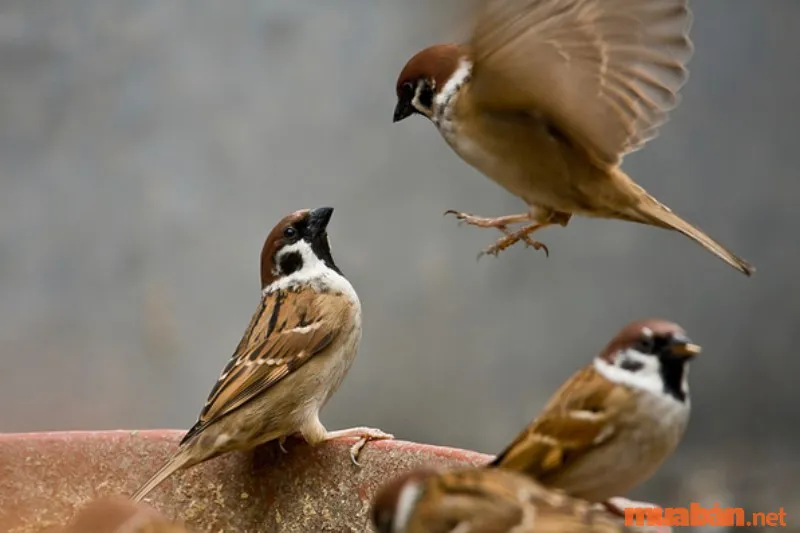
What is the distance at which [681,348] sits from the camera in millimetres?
1027

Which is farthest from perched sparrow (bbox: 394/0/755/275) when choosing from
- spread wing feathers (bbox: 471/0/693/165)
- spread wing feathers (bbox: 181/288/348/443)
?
spread wing feathers (bbox: 181/288/348/443)

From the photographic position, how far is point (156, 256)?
3.25m

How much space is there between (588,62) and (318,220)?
2.72ft

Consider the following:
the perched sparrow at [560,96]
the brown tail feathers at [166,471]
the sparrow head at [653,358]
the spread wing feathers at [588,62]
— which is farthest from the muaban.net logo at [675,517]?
the brown tail feathers at [166,471]

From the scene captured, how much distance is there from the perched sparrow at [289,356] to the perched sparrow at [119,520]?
1.12 feet

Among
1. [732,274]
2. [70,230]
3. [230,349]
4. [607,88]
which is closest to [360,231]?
[230,349]

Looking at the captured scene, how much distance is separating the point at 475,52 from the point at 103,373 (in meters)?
2.61

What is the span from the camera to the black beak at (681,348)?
102cm

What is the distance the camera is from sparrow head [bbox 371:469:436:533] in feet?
3.33

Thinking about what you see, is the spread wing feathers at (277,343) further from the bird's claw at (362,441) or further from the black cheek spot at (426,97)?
the black cheek spot at (426,97)

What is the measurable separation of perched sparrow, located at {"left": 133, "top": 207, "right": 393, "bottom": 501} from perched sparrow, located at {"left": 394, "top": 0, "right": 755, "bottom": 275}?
0.59m

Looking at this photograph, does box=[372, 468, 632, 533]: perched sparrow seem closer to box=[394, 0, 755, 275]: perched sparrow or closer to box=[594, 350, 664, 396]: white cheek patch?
box=[594, 350, 664, 396]: white cheek patch

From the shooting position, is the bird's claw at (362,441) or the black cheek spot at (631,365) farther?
the bird's claw at (362,441)

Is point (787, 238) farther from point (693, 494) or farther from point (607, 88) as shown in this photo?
point (607, 88)
